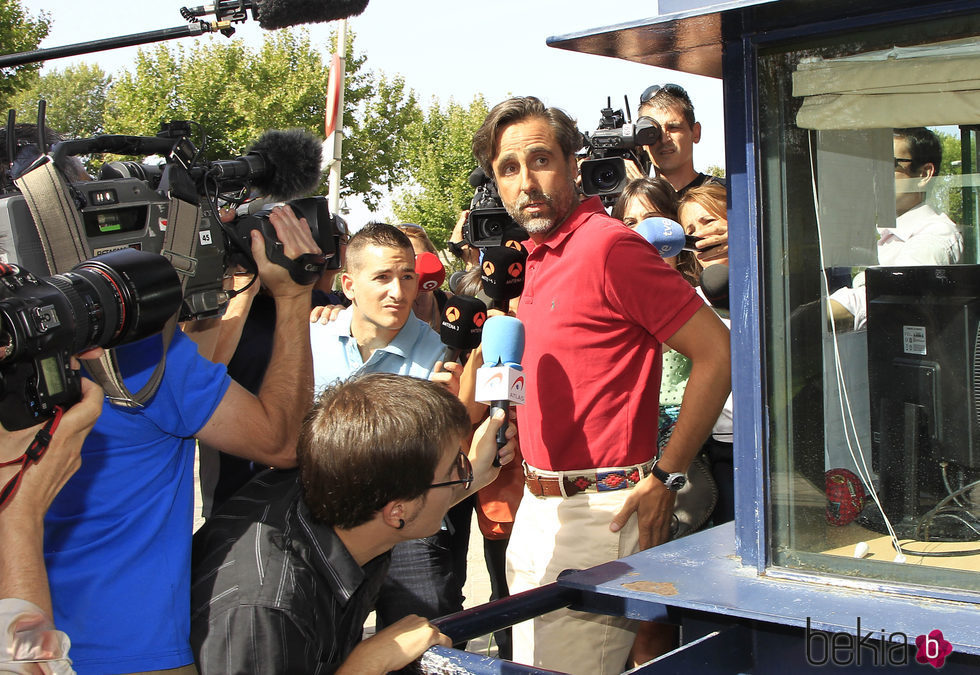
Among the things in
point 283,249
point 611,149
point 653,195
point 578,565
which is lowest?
point 578,565

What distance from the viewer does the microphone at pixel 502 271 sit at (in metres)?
3.23

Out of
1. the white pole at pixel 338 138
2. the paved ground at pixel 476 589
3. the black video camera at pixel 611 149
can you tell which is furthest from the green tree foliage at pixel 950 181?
the white pole at pixel 338 138

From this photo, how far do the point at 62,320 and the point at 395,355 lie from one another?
1.97 metres

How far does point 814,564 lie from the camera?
82.8 inches

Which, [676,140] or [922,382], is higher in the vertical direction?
[676,140]

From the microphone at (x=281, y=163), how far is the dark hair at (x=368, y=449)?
897mm

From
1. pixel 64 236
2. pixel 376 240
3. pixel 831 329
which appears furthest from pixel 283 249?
pixel 831 329

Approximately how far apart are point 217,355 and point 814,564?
1.87 metres

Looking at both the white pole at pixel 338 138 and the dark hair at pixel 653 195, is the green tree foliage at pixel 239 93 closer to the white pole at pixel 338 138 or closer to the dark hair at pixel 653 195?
the white pole at pixel 338 138

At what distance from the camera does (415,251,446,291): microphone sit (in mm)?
4215

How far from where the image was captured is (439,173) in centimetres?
2567

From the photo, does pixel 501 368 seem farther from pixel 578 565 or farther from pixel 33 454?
pixel 33 454

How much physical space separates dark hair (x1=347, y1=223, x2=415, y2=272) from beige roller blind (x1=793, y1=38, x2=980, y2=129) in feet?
6.32

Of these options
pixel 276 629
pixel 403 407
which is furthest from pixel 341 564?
pixel 403 407
